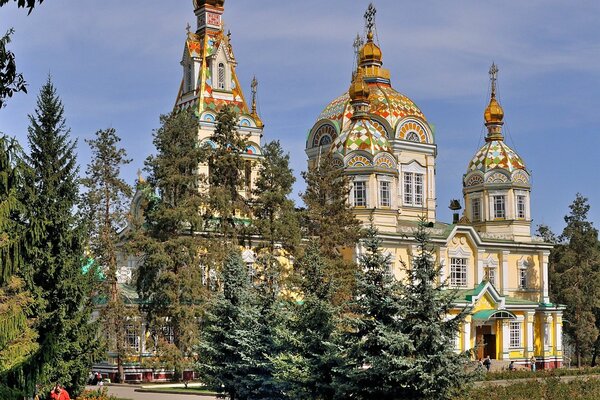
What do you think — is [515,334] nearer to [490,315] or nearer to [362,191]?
[490,315]

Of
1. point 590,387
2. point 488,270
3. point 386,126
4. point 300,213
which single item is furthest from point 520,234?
point 590,387

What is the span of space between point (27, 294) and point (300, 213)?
15.8 m

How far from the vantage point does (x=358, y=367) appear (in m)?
19.8

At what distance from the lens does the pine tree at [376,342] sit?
60.8 feet

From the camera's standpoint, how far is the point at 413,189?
5094cm

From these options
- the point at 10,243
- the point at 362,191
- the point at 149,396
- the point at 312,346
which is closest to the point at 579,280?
the point at 362,191

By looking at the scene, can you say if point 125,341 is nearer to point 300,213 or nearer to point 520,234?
point 300,213

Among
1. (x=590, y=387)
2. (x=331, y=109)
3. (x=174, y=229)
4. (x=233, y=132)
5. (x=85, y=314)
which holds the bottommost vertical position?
(x=590, y=387)

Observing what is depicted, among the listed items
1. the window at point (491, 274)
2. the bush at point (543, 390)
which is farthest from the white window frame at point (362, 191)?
the bush at point (543, 390)

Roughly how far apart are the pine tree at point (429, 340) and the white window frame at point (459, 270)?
30442mm

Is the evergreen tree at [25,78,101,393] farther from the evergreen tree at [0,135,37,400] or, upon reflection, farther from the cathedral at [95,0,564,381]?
the cathedral at [95,0,564,381]

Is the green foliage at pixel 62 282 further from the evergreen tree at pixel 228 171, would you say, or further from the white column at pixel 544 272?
the white column at pixel 544 272

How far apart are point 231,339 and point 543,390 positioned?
26.4 feet

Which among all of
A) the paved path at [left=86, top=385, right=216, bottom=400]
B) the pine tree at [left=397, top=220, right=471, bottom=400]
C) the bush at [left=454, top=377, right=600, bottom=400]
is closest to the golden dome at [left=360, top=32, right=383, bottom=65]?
the paved path at [left=86, top=385, right=216, bottom=400]
